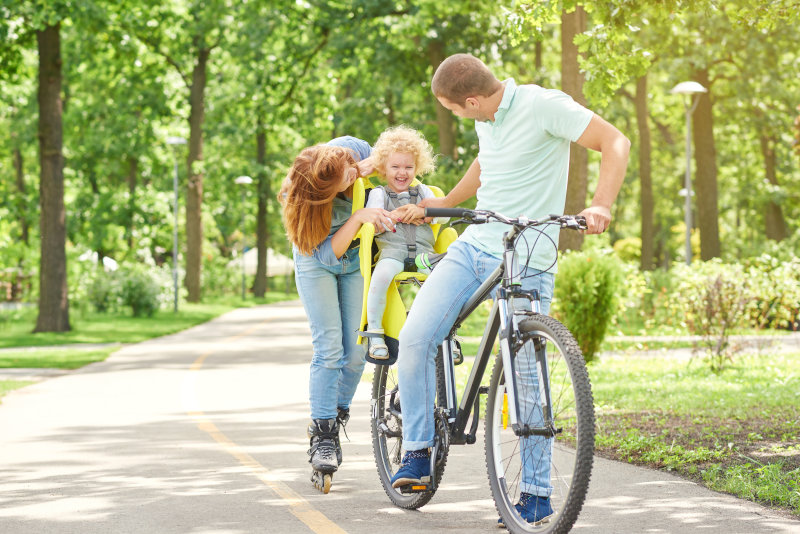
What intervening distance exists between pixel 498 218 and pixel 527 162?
0.38 meters

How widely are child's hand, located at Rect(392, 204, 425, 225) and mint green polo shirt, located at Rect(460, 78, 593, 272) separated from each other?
0.41 m

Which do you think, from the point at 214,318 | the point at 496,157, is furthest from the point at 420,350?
the point at 214,318

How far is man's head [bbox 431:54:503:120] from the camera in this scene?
4945 millimetres

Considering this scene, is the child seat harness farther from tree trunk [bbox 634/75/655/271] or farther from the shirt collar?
tree trunk [bbox 634/75/655/271]

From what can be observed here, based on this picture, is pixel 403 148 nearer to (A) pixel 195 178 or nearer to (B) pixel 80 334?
(B) pixel 80 334

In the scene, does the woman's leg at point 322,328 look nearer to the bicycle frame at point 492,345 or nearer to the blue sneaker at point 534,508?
the bicycle frame at point 492,345

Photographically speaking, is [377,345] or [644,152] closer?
[377,345]

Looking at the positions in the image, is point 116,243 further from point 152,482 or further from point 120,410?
point 152,482

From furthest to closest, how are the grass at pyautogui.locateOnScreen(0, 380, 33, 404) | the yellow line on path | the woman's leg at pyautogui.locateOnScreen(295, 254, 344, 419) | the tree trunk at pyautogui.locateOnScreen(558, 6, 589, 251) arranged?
the tree trunk at pyautogui.locateOnScreen(558, 6, 589, 251), the grass at pyautogui.locateOnScreen(0, 380, 33, 404), the woman's leg at pyautogui.locateOnScreen(295, 254, 344, 419), the yellow line on path

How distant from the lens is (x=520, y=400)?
471 centimetres

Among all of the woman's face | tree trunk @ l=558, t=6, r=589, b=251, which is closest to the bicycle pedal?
the woman's face

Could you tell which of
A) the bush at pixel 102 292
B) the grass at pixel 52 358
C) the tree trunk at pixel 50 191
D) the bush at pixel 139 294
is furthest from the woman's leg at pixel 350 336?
the bush at pixel 102 292

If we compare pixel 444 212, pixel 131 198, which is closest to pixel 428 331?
pixel 444 212

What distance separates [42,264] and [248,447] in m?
15.5
